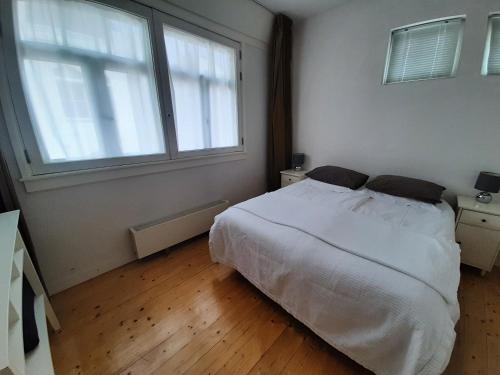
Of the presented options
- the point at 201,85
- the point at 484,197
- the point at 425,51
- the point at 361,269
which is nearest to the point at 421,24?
the point at 425,51

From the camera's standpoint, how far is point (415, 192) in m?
1.93

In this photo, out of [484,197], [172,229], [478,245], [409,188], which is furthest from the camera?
[172,229]

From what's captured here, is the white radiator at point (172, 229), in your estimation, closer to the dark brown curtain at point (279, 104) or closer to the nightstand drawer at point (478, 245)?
the dark brown curtain at point (279, 104)

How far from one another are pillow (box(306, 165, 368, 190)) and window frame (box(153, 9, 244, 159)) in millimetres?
1108

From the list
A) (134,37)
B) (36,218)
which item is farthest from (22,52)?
(36,218)

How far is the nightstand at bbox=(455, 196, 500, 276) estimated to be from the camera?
5.57 feet

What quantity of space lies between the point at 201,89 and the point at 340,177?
73.2 inches

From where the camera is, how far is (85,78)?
61.1 inches

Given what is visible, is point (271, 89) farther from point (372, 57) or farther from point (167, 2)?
point (167, 2)

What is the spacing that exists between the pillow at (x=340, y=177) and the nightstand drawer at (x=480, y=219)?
2.86 feet

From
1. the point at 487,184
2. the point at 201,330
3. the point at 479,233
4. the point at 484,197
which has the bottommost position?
the point at 201,330

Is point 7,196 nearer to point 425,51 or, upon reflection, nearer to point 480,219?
point 480,219

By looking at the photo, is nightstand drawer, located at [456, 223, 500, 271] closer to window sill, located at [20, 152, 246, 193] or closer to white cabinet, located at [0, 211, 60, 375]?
window sill, located at [20, 152, 246, 193]

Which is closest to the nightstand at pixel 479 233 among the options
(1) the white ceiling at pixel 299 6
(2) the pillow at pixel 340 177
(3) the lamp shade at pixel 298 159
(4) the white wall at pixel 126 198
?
(2) the pillow at pixel 340 177
